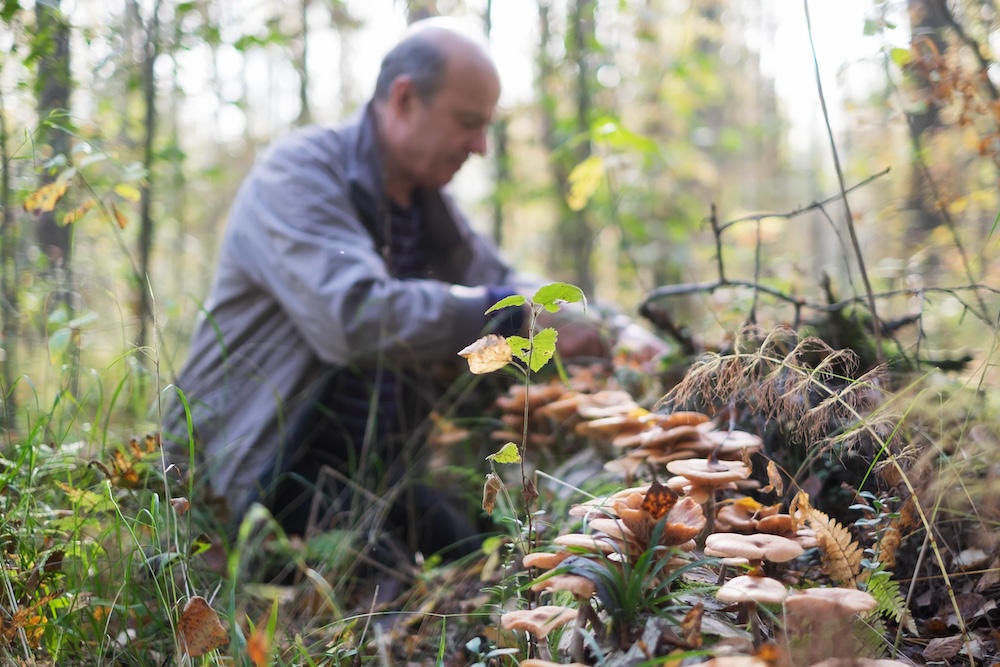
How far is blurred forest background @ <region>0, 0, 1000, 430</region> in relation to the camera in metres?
2.00

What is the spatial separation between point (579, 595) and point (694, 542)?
0.92 feet

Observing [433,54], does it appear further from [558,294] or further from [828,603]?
[828,603]

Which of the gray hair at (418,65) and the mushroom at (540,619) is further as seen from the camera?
the gray hair at (418,65)

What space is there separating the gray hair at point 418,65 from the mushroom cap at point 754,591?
97.0 inches

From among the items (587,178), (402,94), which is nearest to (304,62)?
(402,94)

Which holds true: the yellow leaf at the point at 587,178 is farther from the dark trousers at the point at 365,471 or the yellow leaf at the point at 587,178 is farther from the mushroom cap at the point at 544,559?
the mushroom cap at the point at 544,559

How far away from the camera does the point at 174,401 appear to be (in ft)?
8.38

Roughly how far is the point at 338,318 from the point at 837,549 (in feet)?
5.63

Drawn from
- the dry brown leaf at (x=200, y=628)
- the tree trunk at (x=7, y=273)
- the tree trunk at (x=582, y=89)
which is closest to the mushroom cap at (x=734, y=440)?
the dry brown leaf at (x=200, y=628)

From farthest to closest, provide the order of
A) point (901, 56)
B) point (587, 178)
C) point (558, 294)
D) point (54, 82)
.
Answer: point (587, 178) → point (54, 82) → point (901, 56) → point (558, 294)

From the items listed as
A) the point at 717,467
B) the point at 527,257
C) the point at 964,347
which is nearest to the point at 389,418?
the point at 717,467

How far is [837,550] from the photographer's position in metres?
1.21

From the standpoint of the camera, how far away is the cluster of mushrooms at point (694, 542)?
0.95 meters

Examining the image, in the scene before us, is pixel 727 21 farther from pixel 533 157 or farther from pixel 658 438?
pixel 658 438
